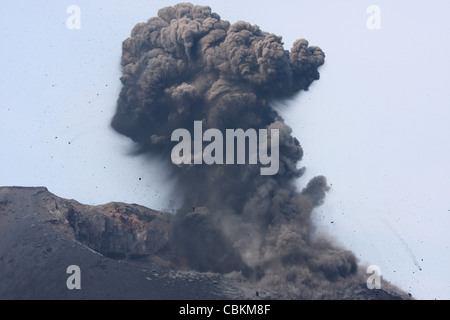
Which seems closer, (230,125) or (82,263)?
(82,263)

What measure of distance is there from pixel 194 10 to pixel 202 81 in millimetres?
8437

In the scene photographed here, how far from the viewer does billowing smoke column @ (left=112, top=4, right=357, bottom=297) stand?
4894cm

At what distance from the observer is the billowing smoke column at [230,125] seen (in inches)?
1927

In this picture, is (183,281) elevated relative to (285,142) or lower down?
lower down

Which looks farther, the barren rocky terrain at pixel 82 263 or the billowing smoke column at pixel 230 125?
the billowing smoke column at pixel 230 125

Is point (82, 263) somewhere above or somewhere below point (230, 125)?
below

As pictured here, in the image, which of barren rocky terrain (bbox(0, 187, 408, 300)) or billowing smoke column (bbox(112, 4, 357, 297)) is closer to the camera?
barren rocky terrain (bbox(0, 187, 408, 300))

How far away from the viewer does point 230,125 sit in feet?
176

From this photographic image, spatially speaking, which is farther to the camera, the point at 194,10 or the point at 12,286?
the point at 194,10
